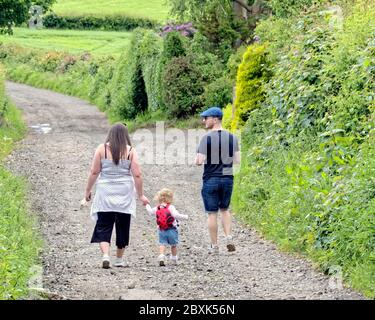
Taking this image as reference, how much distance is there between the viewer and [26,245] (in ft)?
43.8

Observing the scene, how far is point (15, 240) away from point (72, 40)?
172 ft

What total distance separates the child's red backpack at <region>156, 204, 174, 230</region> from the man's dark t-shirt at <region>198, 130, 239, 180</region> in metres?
1.02

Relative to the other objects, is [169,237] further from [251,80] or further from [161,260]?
[251,80]

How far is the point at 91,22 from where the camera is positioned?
237 ft

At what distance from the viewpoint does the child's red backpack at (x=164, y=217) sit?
42.9 feet

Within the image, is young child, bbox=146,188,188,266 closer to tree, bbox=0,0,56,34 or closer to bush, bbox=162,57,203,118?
bush, bbox=162,57,203,118

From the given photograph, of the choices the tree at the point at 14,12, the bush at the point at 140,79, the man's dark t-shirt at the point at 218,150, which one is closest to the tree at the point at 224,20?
the bush at the point at 140,79

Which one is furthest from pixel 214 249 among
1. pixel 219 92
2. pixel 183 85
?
pixel 183 85

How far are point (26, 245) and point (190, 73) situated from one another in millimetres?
15750

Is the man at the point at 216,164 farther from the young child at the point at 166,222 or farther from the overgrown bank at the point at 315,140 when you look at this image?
the overgrown bank at the point at 315,140

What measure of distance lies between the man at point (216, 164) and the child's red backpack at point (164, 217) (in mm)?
848

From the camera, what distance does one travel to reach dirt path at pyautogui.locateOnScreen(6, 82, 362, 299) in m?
11.4

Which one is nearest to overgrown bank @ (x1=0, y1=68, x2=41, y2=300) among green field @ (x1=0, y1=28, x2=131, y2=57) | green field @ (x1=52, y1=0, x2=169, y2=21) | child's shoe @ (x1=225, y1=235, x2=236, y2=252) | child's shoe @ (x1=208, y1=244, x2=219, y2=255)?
child's shoe @ (x1=208, y1=244, x2=219, y2=255)

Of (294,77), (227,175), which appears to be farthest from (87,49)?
(227,175)
